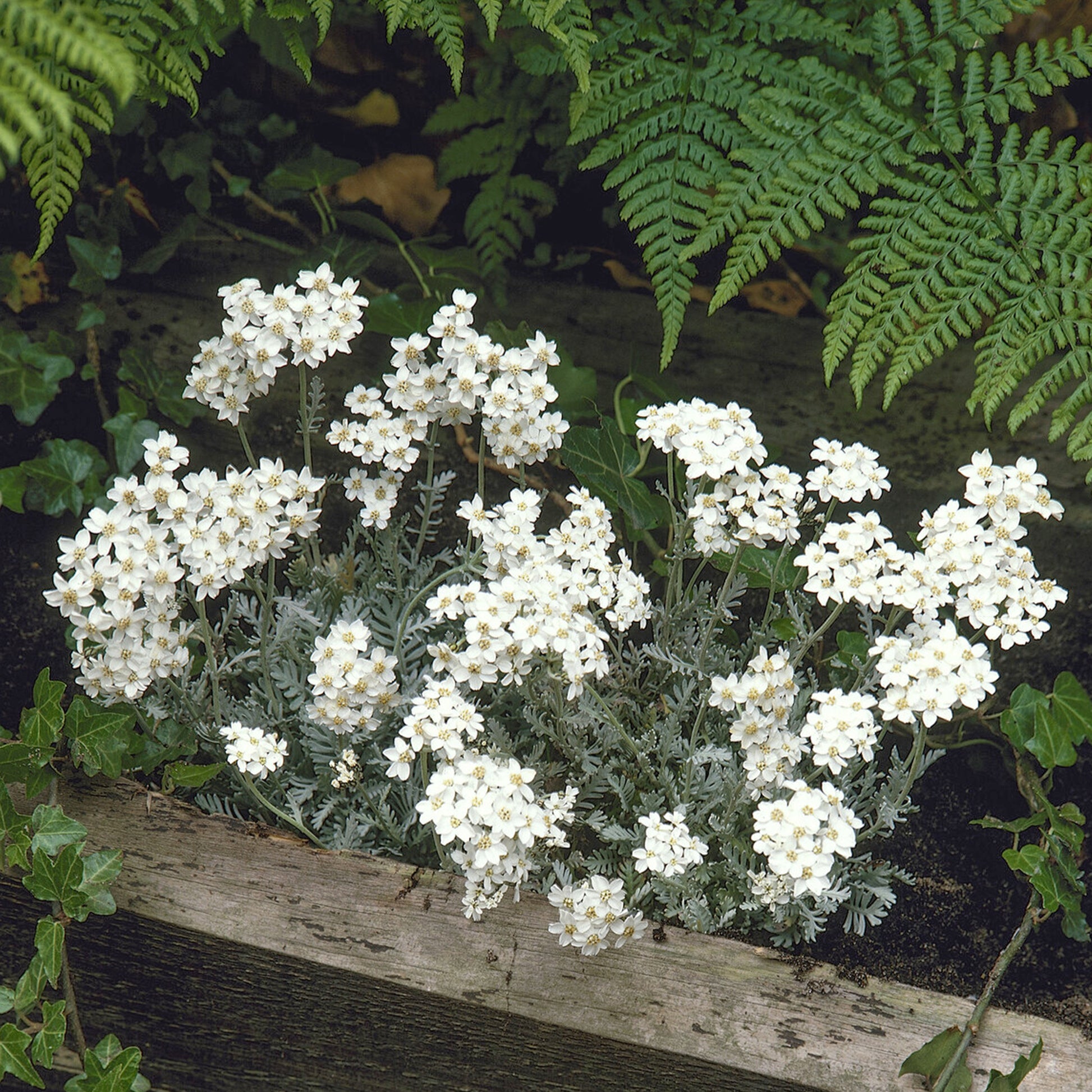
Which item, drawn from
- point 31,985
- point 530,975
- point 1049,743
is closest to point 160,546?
point 31,985

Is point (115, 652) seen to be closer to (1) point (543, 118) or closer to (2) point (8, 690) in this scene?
(2) point (8, 690)

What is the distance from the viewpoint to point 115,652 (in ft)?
5.03

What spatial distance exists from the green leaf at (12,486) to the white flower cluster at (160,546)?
0.69m

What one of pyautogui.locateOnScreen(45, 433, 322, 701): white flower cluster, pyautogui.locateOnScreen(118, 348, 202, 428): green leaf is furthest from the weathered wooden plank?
pyautogui.locateOnScreen(118, 348, 202, 428): green leaf

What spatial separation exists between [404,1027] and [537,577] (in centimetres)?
88

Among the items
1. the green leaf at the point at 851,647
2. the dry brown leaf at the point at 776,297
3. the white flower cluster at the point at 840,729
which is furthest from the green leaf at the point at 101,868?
the dry brown leaf at the point at 776,297

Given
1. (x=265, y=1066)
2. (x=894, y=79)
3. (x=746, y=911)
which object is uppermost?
(x=894, y=79)

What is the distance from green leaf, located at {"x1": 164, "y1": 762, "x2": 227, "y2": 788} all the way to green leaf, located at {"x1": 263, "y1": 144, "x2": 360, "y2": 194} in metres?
1.40

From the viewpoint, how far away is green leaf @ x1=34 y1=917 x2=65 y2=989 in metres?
1.46

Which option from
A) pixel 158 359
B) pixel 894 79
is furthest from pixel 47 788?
pixel 894 79

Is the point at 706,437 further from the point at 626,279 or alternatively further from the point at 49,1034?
the point at 49,1034

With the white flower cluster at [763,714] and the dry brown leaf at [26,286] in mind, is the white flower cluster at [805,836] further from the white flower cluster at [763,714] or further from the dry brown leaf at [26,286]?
the dry brown leaf at [26,286]

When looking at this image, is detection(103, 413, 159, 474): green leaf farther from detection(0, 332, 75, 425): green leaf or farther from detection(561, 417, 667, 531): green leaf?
detection(561, 417, 667, 531): green leaf

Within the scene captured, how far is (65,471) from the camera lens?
213cm
